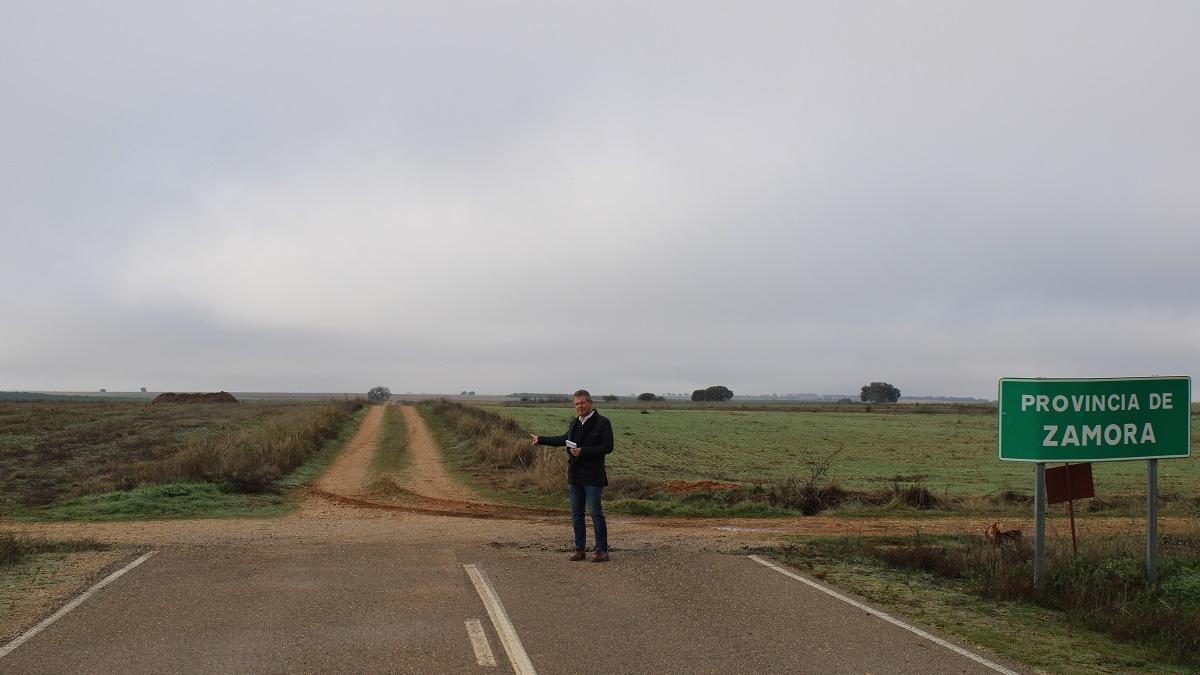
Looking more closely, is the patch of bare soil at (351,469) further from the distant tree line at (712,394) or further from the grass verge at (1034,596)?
the distant tree line at (712,394)

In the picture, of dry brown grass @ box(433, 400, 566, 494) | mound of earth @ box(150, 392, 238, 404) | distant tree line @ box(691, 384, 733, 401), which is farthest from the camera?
distant tree line @ box(691, 384, 733, 401)

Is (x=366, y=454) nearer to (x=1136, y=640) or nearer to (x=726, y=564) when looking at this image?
(x=726, y=564)

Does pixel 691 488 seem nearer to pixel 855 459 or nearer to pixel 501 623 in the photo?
pixel 501 623

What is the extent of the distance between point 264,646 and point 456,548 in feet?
15.5

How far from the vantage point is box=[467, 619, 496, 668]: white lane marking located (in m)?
6.23

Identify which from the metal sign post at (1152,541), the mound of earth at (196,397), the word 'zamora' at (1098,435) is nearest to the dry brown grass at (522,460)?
the word 'zamora' at (1098,435)

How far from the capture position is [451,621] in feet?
24.2

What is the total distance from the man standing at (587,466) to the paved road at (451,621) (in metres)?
0.38

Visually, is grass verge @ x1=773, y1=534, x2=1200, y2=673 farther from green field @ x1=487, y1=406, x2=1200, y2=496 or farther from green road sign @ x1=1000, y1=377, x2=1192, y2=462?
green field @ x1=487, y1=406, x2=1200, y2=496

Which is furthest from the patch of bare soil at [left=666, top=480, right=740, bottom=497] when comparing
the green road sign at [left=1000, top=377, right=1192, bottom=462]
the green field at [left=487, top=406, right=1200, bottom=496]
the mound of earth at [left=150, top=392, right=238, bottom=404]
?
the mound of earth at [left=150, top=392, right=238, bottom=404]

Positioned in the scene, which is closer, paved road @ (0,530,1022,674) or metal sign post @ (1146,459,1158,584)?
paved road @ (0,530,1022,674)

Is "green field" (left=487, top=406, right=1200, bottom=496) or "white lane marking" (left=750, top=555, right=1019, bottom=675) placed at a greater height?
"white lane marking" (left=750, top=555, right=1019, bottom=675)

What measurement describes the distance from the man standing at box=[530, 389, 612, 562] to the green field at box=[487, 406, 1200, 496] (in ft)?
41.4

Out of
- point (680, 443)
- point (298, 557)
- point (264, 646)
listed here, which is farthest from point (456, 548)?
point (680, 443)
